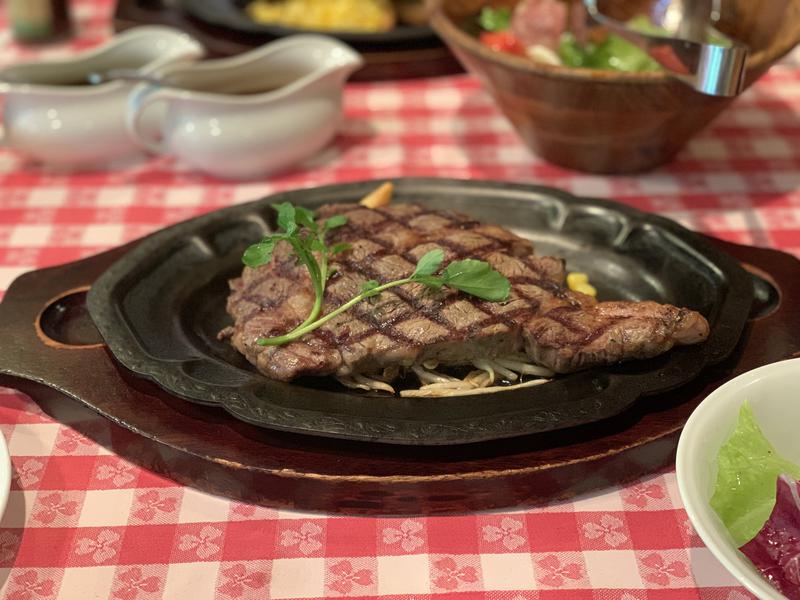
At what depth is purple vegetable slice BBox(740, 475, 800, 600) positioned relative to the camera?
156 cm

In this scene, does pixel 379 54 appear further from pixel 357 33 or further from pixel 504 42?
pixel 504 42

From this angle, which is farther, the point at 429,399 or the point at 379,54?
the point at 379,54

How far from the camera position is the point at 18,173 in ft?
11.2

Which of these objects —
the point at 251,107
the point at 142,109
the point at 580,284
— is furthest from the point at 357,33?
the point at 580,284

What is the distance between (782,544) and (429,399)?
0.76 metres

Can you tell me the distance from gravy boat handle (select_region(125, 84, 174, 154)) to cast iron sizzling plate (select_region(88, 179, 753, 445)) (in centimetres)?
66

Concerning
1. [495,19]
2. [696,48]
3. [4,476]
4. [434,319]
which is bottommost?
[4,476]

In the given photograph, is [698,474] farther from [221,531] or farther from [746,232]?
[746,232]

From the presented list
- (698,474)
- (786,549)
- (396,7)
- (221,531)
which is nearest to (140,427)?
(221,531)

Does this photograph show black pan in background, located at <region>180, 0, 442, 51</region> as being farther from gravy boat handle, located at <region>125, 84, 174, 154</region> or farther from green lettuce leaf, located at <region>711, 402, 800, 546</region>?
green lettuce leaf, located at <region>711, 402, 800, 546</region>

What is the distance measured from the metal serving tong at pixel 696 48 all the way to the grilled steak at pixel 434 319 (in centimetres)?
78

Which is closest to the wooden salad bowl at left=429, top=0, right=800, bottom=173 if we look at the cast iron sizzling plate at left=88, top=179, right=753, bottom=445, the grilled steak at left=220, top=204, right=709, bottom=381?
the cast iron sizzling plate at left=88, top=179, right=753, bottom=445

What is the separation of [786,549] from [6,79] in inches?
115

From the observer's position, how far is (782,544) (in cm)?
158
